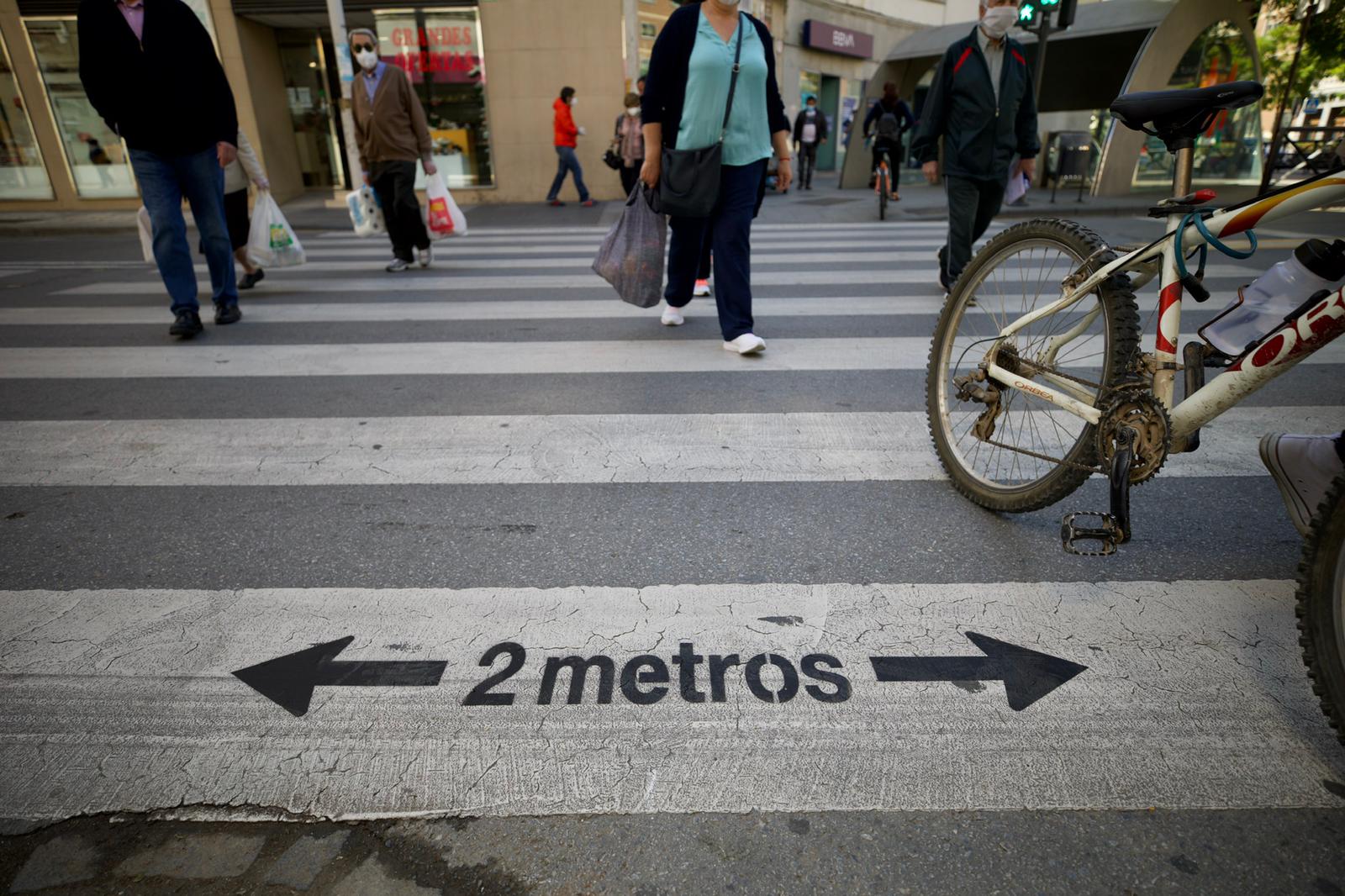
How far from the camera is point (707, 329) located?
17.5 feet

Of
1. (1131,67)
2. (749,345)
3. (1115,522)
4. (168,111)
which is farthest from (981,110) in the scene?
(1131,67)

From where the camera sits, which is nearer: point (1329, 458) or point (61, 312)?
point (1329, 458)

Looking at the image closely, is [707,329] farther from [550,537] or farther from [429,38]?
[429,38]

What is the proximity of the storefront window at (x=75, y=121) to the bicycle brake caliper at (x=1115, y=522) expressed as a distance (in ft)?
57.7

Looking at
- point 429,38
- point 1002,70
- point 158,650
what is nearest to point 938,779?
point 158,650

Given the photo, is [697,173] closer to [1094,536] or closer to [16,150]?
[1094,536]

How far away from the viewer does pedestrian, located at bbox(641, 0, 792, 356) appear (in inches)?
168

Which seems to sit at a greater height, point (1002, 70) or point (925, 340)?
point (1002, 70)

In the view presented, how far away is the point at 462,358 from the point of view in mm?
4742

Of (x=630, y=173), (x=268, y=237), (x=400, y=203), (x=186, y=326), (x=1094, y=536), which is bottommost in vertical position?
(x=186, y=326)

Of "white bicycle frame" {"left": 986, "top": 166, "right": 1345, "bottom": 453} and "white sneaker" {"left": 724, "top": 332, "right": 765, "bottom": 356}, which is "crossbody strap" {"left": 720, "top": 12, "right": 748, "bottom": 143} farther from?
"white bicycle frame" {"left": 986, "top": 166, "right": 1345, "bottom": 453}

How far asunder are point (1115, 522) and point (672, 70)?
3378 mm

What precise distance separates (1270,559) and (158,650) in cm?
322

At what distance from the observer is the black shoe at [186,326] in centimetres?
521
